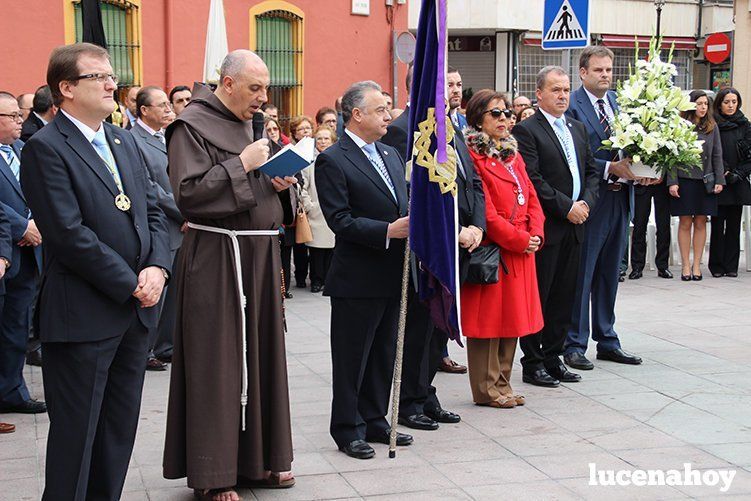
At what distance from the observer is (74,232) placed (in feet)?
15.8

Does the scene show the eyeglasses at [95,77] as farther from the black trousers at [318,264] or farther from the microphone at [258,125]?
the black trousers at [318,264]

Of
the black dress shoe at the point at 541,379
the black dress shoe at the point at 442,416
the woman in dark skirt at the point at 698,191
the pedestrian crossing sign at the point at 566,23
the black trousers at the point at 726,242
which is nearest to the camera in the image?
the black dress shoe at the point at 442,416

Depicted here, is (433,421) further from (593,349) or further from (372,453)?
(593,349)

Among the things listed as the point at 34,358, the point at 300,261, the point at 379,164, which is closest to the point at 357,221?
the point at 379,164

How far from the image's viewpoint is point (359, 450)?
646cm

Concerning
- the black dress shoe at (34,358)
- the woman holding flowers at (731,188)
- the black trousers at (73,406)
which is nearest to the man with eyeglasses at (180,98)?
the black dress shoe at (34,358)

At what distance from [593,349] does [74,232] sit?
5.79 meters

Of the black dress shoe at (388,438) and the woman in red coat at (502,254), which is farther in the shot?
the woman in red coat at (502,254)

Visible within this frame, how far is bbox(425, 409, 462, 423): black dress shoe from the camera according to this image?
7258 millimetres

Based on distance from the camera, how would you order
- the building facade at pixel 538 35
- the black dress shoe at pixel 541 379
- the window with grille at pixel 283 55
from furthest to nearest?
the building facade at pixel 538 35, the window with grille at pixel 283 55, the black dress shoe at pixel 541 379

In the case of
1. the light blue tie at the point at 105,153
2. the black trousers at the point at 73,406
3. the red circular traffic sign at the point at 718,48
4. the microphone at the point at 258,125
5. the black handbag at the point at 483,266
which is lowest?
the black trousers at the point at 73,406

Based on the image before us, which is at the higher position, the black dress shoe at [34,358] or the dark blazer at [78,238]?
the dark blazer at [78,238]

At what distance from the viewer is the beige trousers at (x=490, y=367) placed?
300 inches

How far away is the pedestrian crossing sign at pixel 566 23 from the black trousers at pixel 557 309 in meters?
3.46
